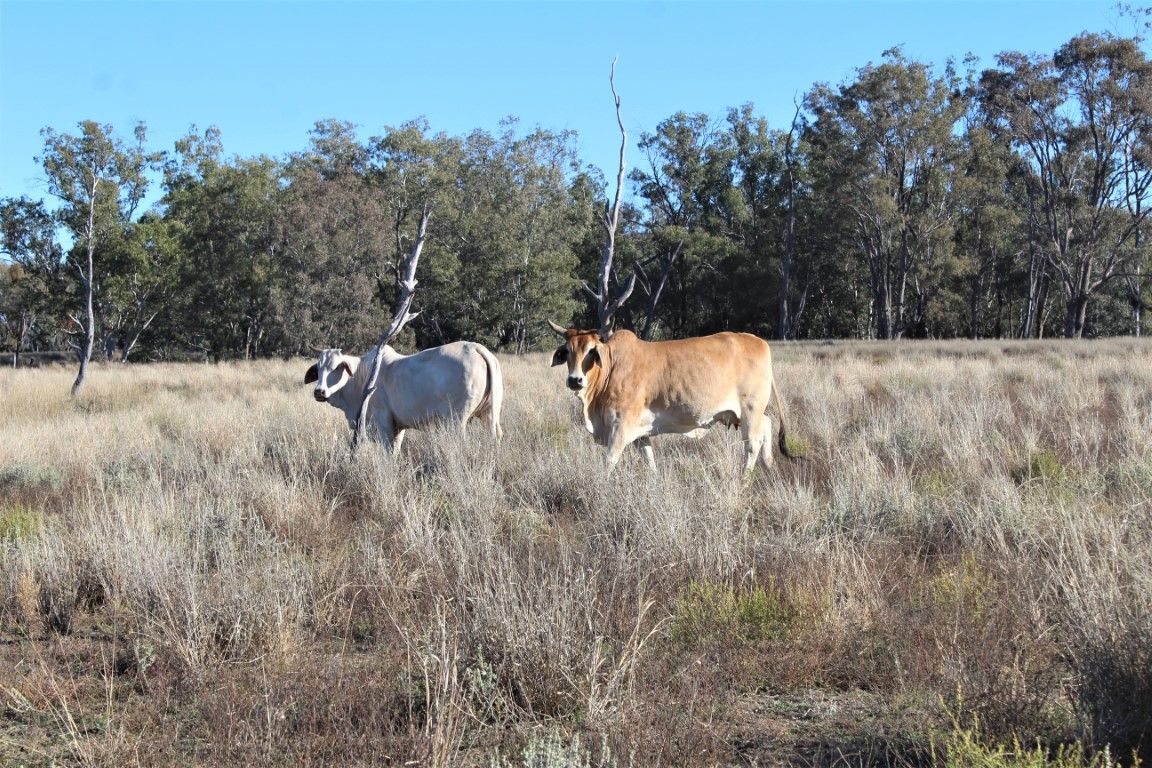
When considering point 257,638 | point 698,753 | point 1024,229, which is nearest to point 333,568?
point 257,638

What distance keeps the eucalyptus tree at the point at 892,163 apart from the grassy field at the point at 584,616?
123ft

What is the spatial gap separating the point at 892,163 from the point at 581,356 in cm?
3993

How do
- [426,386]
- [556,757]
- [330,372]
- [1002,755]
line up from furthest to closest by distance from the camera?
[426,386], [330,372], [556,757], [1002,755]

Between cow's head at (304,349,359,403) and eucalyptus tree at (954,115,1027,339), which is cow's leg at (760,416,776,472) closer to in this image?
cow's head at (304,349,359,403)

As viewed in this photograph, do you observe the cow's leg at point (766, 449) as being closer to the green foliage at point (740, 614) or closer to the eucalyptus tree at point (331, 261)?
the green foliage at point (740, 614)

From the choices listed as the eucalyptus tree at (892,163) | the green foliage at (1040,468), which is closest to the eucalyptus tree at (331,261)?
the eucalyptus tree at (892,163)

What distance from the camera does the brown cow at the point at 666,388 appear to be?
30.5ft

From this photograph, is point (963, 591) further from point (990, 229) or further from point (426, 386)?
point (990, 229)

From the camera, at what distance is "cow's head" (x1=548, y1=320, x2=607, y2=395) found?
28.9 ft

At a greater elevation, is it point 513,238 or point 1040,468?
point 513,238

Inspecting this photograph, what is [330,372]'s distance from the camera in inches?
420

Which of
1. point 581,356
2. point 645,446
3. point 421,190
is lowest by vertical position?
point 645,446

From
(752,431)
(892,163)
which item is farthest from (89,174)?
(892,163)

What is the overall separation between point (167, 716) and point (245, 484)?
173 inches
